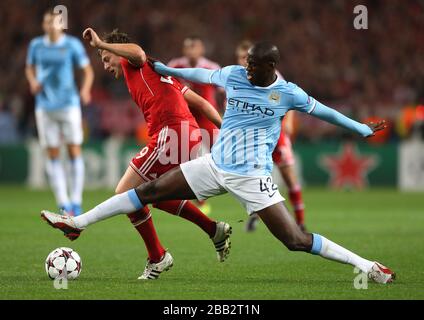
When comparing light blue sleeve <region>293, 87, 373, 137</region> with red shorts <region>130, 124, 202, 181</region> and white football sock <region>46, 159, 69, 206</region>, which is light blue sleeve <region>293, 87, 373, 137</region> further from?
white football sock <region>46, 159, 69, 206</region>

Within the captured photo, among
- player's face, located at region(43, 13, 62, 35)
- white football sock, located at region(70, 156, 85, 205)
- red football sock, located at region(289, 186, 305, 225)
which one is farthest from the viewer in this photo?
player's face, located at region(43, 13, 62, 35)

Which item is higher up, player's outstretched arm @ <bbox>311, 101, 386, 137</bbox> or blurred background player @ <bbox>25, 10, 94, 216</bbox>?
blurred background player @ <bbox>25, 10, 94, 216</bbox>

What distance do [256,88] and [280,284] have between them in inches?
57.1

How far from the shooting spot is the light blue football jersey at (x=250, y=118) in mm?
6980

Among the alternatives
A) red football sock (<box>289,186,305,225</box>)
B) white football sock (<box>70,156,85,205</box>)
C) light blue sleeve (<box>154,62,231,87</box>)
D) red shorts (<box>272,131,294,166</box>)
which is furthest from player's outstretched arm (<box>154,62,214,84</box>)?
white football sock (<box>70,156,85,205</box>)

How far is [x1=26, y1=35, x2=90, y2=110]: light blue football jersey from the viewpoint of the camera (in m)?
13.0

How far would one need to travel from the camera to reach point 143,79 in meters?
7.86

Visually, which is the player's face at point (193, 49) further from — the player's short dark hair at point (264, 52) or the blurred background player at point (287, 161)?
the player's short dark hair at point (264, 52)

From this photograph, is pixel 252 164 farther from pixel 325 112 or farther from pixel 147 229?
pixel 147 229

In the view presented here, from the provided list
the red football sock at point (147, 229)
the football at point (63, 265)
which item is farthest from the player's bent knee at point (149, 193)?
the football at point (63, 265)

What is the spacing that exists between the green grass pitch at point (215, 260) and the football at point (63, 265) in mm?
82

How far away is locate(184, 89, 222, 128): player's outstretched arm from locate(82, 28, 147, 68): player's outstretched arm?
1.71ft

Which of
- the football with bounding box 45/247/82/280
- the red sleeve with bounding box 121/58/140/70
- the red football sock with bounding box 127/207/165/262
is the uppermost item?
the red sleeve with bounding box 121/58/140/70
